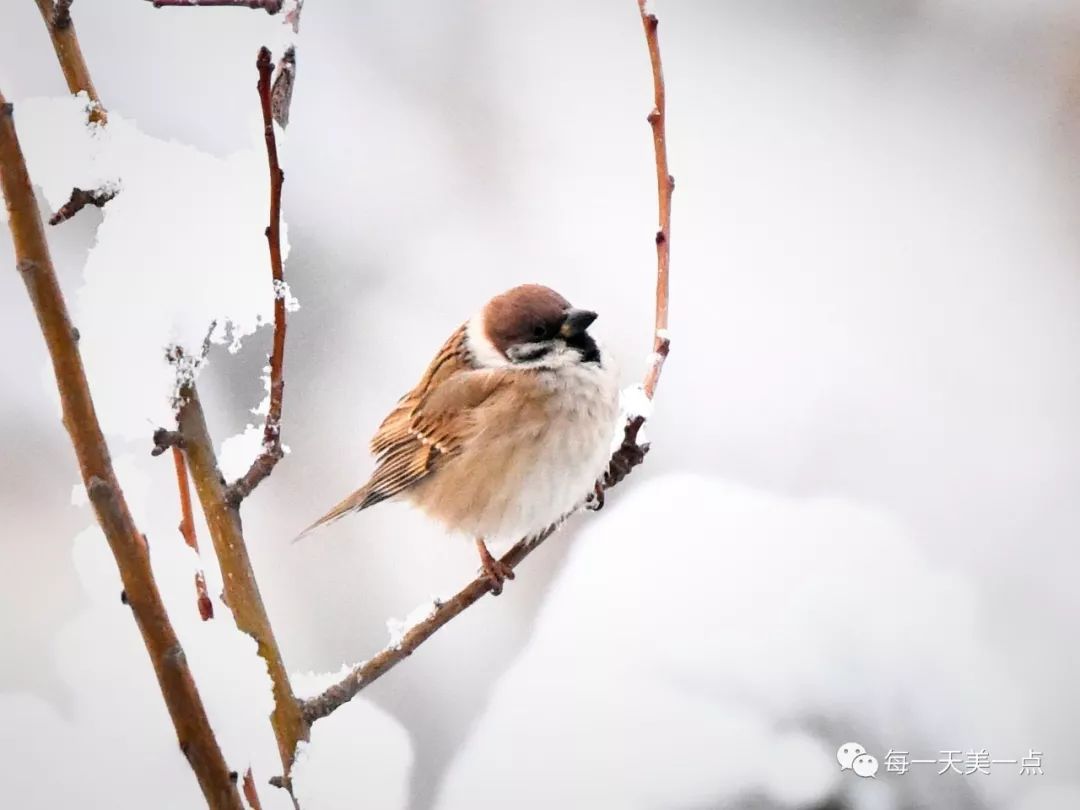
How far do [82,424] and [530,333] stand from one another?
0.54m

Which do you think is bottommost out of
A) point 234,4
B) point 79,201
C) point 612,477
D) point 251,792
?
point 251,792

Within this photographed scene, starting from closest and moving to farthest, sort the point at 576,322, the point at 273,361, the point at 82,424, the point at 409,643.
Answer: the point at 82,424 → the point at 273,361 → the point at 409,643 → the point at 576,322

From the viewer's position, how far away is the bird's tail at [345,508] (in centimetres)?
113

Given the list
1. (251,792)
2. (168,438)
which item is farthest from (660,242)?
(251,792)

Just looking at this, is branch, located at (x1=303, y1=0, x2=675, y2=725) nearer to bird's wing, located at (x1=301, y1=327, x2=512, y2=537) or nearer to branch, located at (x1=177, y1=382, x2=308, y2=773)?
branch, located at (x1=177, y1=382, x2=308, y2=773)

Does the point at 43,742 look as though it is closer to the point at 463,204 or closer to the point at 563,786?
the point at 563,786

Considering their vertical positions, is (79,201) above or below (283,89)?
below

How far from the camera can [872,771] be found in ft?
4.07

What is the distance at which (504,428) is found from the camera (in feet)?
3.79

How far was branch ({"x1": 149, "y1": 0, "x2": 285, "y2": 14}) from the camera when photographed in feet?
3.40

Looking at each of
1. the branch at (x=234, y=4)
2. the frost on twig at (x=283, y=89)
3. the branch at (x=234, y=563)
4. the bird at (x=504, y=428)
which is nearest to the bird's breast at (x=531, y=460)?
the bird at (x=504, y=428)

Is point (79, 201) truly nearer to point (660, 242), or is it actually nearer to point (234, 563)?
point (234, 563)

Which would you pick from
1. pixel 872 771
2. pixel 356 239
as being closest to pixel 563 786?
pixel 872 771

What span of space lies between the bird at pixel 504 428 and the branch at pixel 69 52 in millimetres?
454
